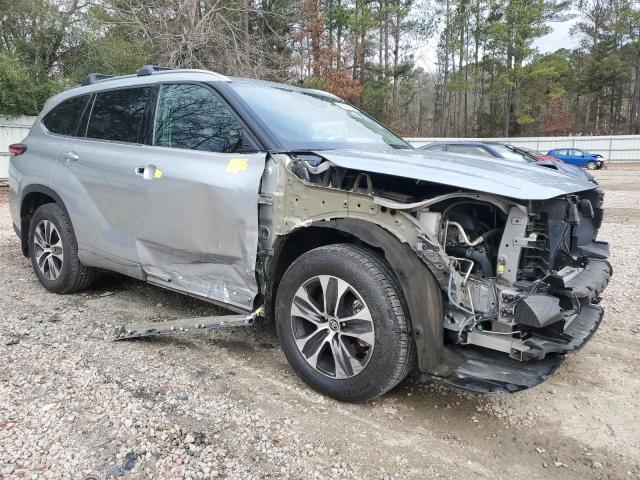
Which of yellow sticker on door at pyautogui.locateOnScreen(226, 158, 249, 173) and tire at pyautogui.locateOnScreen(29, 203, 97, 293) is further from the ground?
yellow sticker on door at pyautogui.locateOnScreen(226, 158, 249, 173)

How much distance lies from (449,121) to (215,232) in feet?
178

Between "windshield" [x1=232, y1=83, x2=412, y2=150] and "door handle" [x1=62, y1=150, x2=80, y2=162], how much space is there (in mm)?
1684

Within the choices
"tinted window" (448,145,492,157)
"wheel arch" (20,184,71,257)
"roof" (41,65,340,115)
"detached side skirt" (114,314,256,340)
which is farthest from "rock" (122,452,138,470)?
"tinted window" (448,145,492,157)

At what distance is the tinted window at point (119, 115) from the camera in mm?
3938

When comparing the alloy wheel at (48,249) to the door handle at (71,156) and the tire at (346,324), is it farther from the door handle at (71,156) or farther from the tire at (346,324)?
the tire at (346,324)

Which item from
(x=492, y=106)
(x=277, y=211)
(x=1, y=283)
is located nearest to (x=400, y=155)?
(x=277, y=211)

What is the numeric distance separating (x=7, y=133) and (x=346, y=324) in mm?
16495

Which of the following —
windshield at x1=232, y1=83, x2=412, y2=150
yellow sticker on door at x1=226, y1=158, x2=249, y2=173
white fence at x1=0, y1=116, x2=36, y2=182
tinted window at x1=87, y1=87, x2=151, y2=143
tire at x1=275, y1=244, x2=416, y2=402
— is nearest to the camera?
tire at x1=275, y1=244, x2=416, y2=402

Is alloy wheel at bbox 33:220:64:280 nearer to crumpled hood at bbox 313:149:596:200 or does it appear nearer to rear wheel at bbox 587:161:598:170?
crumpled hood at bbox 313:149:596:200

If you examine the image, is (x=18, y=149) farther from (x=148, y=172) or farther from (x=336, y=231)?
(x=336, y=231)

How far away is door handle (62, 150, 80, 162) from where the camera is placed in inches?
169

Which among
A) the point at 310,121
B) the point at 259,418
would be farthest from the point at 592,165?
the point at 259,418

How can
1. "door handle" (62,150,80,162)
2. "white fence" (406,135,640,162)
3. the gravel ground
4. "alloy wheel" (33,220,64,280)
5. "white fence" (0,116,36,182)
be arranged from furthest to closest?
"white fence" (406,135,640,162), "white fence" (0,116,36,182), "alloy wheel" (33,220,64,280), "door handle" (62,150,80,162), the gravel ground

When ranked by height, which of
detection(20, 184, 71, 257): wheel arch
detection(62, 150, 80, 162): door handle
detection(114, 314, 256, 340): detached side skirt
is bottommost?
detection(114, 314, 256, 340): detached side skirt
